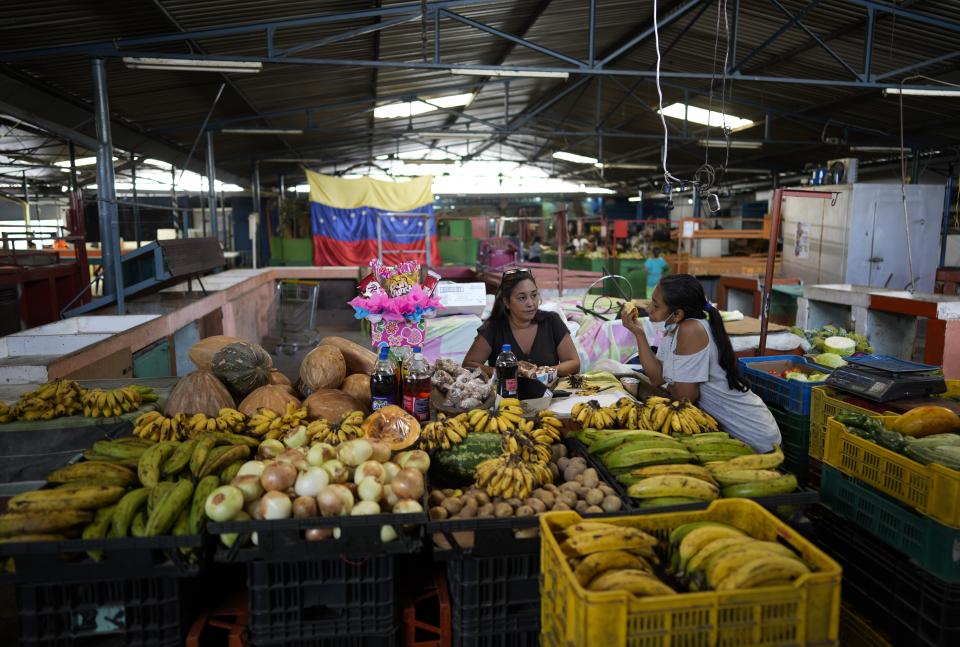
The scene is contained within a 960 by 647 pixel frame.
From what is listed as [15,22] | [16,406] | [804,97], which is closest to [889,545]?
[16,406]

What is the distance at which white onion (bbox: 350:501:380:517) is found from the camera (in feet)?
7.05

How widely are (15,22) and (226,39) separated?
228 centimetres

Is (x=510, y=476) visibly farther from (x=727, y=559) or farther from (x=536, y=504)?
(x=727, y=559)

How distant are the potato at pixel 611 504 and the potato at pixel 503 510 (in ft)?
1.20

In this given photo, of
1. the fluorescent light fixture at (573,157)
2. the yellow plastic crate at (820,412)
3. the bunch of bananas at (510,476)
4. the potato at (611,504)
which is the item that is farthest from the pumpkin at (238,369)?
the fluorescent light fixture at (573,157)

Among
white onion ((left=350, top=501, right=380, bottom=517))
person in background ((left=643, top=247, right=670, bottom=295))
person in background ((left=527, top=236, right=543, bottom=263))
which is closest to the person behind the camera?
white onion ((left=350, top=501, right=380, bottom=517))

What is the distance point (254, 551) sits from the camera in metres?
2.07

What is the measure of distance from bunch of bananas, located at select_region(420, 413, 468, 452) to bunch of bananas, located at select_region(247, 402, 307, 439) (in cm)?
62

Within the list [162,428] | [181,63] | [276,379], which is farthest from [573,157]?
[162,428]

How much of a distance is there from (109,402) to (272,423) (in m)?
1.06

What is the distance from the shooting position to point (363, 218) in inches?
672

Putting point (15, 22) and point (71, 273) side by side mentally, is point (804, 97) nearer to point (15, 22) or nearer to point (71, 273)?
point (15, 22)

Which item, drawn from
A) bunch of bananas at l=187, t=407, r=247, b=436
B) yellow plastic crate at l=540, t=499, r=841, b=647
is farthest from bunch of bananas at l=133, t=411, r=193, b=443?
yellow plastic crate at l=540, t=499, r=841, b=647

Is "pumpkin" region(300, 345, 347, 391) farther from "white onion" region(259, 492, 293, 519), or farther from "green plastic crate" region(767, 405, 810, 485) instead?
"green plastic crate" region(767, 405, 810, 485)
